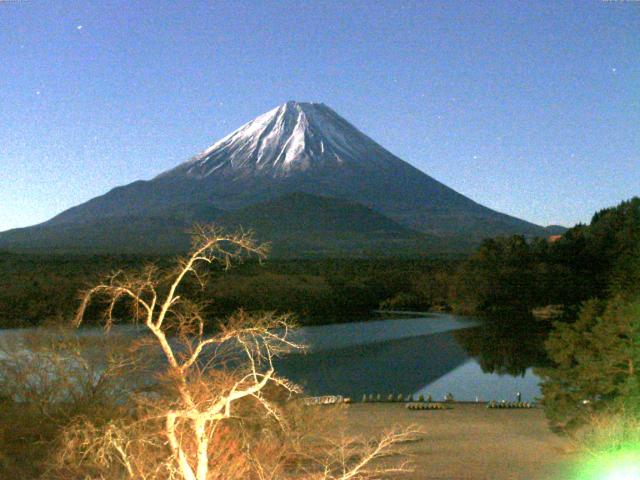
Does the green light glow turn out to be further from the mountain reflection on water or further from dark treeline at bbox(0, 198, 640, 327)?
dark treeline at bbox(0, 198, 640, 327)

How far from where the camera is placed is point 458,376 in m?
23.2

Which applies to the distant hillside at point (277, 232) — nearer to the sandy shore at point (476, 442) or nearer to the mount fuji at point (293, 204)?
the mount fuji at point (293, 204)

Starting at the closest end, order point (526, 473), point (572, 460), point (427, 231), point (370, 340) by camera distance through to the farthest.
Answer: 1. point (526, 473)
2. point (572, 460)
3. point (370, 340)
4. point (427, 231)

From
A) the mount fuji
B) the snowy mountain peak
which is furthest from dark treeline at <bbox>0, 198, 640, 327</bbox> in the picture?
the snowy mountain peak

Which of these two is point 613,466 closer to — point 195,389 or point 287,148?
point 195,389

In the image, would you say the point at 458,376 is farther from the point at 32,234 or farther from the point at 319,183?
the point at 319,183

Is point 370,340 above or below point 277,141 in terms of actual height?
below

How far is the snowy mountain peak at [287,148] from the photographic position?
403 ft

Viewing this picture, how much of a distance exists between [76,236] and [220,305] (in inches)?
2176

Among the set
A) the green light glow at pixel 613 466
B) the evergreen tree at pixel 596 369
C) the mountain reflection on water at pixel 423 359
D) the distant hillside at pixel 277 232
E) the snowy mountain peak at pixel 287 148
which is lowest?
the mountain reflection on water at pixel 423 359

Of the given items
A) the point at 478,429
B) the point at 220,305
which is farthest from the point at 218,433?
the point at 220,305

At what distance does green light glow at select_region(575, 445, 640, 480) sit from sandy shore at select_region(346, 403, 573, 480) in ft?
1.24

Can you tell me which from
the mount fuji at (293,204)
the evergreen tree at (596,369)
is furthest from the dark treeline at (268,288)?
the mount fuji at (293,204)

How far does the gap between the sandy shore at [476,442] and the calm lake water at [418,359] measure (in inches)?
108
